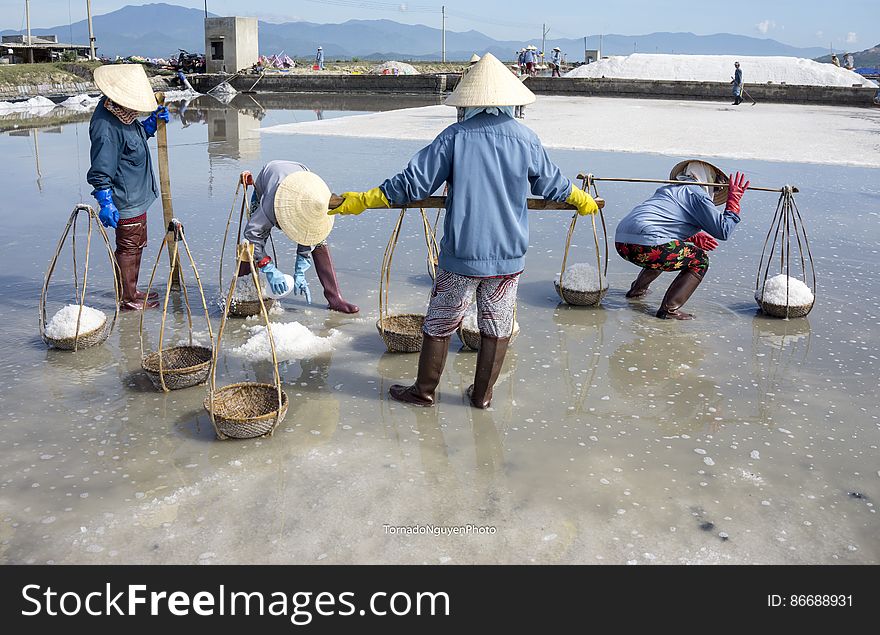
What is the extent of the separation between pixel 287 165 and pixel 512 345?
6.36 ft

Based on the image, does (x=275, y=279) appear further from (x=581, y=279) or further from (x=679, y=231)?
(x=679, y=231)

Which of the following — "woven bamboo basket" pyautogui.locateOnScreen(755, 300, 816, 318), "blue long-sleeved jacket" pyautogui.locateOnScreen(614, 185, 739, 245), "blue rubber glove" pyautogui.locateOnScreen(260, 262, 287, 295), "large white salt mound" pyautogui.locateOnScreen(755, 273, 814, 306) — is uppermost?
"blue long-sleeved jacket" pyautogui.locateOnScreen(614, 185, 739, 245)

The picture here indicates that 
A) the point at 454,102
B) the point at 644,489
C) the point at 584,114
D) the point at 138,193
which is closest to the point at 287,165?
the point at 138,193

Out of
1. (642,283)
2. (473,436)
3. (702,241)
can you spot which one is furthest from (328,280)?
(702,241)

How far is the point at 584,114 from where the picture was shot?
21938 mm

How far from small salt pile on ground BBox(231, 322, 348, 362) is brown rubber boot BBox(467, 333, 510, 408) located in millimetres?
1251

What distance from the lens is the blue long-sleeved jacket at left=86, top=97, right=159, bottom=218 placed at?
5398 millimetres

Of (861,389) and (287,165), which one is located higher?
(287,165)

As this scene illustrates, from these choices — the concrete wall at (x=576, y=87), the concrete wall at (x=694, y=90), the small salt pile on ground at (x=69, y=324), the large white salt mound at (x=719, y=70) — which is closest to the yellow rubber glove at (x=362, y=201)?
the small salt pile on ground at (x=69, y=324)

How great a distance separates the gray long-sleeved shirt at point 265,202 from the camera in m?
5.32

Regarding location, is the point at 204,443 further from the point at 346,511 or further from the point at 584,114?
the point at 584,114

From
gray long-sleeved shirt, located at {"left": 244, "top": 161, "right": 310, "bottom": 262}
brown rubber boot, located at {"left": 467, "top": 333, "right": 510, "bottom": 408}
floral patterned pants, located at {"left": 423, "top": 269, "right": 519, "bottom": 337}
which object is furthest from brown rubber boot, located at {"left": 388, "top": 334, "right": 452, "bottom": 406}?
gray long-sleeved shirt, located at {"left": 244, "top": 161, "right": 310, "bottom": 262}

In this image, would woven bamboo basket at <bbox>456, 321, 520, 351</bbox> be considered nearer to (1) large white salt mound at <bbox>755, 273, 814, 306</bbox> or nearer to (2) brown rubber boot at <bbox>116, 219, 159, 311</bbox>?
(1) large white salt mound at <bbox>755, 273, 814, 306</bbox>

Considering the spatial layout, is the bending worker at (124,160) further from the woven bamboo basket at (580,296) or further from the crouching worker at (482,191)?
the woven bamboo basket at (580,296)
